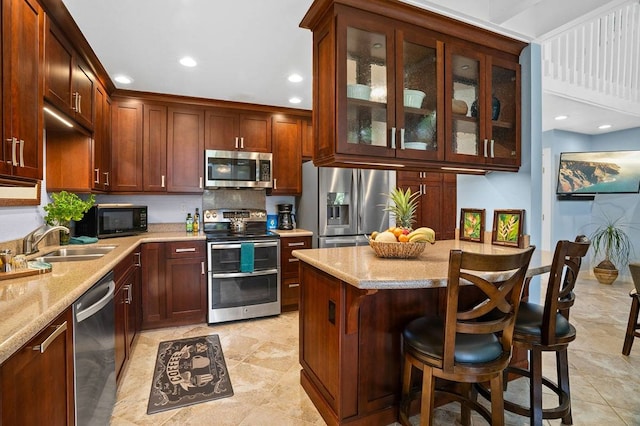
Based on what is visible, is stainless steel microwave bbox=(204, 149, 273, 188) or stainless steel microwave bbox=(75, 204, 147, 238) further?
stainless steel microwave bbox=(204, 149, 273, 188)

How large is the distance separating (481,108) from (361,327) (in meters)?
1.73

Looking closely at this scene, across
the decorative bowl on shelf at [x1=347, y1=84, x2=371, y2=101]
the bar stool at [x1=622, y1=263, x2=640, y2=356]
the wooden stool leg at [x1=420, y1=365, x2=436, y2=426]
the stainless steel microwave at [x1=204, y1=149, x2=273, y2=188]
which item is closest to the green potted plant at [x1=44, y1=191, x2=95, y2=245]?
the stainless steel microwave at [x1=204, y1=149, x2=273, y2=188]

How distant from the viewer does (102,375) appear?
173 cm

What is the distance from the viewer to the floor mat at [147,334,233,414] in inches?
84.2

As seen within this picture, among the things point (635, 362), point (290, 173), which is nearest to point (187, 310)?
point (290, 173)

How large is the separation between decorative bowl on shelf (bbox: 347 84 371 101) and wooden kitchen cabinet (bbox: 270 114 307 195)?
7.79 ft

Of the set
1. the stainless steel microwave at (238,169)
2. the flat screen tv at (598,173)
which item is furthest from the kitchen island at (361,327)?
the flat screen tv at (598,173)

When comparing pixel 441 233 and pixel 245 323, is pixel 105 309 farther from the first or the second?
pixel 441 233

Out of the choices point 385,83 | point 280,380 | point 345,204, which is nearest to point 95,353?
point 280,380

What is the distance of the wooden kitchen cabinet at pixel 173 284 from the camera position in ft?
10.7

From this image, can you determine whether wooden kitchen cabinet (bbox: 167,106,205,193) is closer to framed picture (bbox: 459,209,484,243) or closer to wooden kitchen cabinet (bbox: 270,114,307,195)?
wooden kitchen cabinet (bbox: 270,114,307,195)

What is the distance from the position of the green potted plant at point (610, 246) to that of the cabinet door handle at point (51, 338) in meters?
6.68

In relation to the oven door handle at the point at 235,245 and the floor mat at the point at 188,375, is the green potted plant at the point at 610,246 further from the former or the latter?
the floor mat at the point at 188,375

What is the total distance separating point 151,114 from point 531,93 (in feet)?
12.3
